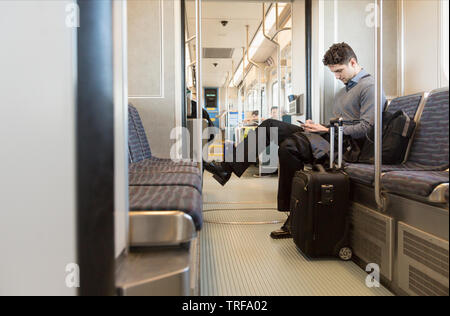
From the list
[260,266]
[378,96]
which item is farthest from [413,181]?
[260,266]

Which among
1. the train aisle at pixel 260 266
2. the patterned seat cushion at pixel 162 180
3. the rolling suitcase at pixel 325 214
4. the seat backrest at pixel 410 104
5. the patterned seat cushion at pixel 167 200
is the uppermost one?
the seat backrest at pixel 410 104

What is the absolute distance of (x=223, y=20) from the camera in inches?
277

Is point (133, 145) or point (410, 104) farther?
point (133, 145)

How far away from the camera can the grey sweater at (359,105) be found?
2355 mm

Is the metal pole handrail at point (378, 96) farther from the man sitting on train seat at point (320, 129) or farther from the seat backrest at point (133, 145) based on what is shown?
the seat backrest at point (133, 145)

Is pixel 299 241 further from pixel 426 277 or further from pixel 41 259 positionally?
pixel 41 259

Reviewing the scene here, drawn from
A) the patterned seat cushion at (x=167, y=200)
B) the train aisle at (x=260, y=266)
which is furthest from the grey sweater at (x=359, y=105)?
the patterned seat cushion at (x=167, y=200)

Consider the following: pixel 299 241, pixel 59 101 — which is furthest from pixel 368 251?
pixel 59 101

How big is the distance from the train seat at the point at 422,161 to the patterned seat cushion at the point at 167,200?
90cm

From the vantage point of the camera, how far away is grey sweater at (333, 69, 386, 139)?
2355 mm

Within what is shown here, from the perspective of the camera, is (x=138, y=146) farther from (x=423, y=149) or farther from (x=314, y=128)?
(x=423, y=149)

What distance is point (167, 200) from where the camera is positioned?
48.3 inches

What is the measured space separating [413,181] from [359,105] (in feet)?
4.05
